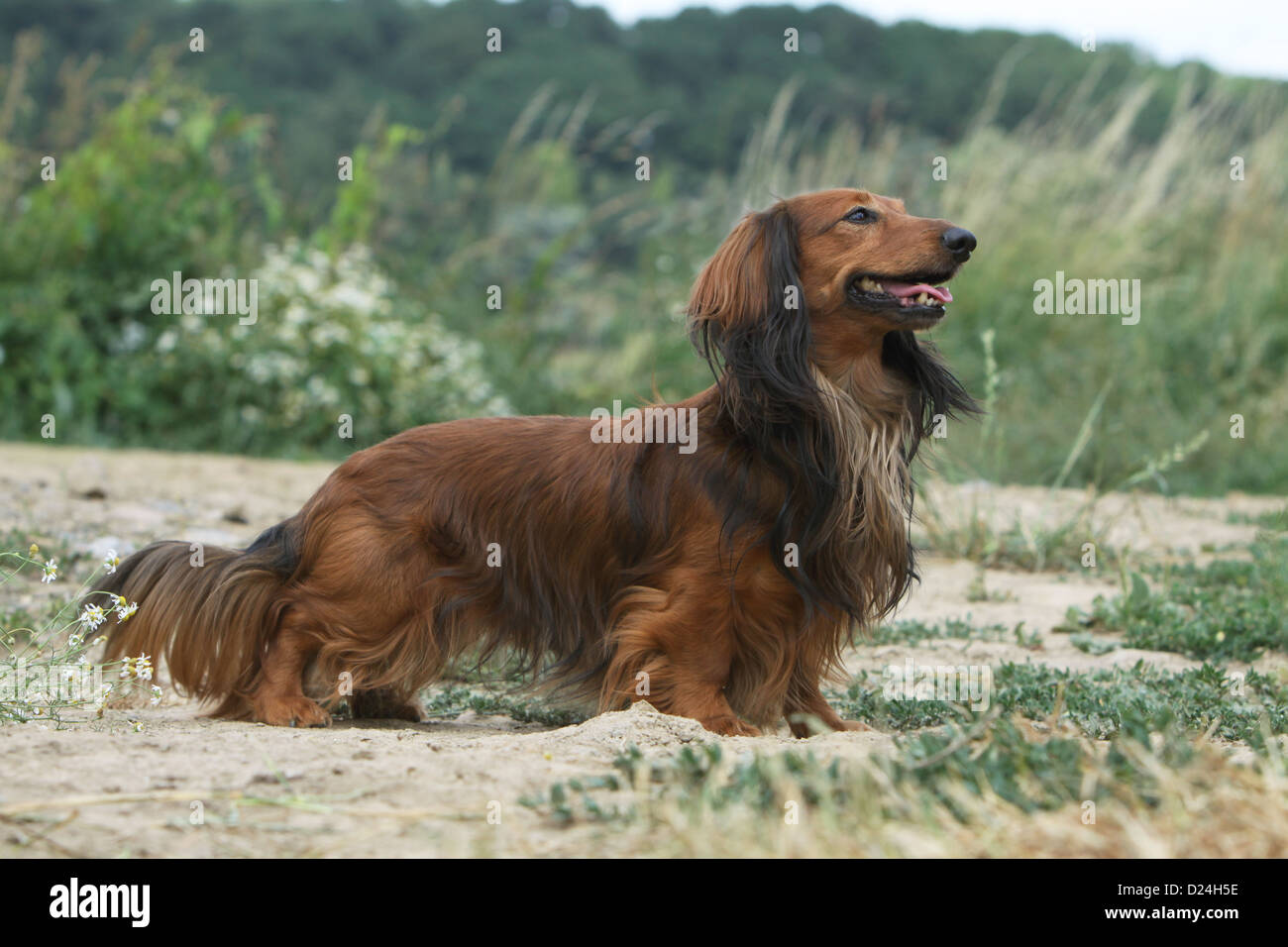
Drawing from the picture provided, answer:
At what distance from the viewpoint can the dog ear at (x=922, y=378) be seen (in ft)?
13.9

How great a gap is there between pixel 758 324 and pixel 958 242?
2.01 feet

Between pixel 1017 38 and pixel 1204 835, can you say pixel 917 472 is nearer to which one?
pixel 1204 835

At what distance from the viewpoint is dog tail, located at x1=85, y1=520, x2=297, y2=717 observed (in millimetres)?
4305

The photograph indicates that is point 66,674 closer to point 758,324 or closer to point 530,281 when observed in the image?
point 758,324

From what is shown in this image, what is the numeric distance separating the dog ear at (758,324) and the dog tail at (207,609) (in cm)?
147

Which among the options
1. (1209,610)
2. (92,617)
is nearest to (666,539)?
(92,617)

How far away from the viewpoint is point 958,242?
3.90 meters

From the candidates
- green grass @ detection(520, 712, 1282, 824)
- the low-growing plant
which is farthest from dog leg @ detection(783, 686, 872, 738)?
the low-growing plant

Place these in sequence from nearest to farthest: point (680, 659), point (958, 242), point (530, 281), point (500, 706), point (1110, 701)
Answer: point (958, 242) < point (680, 659) < point (1110, 701) < point (500, 706) < point (530, 281)

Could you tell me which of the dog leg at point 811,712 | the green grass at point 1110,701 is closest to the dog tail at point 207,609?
the dog leg at point 811,712

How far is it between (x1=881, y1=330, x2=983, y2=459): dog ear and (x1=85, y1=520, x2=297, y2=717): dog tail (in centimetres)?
196

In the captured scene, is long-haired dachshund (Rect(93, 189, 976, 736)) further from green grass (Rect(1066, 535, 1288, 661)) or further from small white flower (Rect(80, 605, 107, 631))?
green grass (Rect(1066, 535, 1288, 661))
